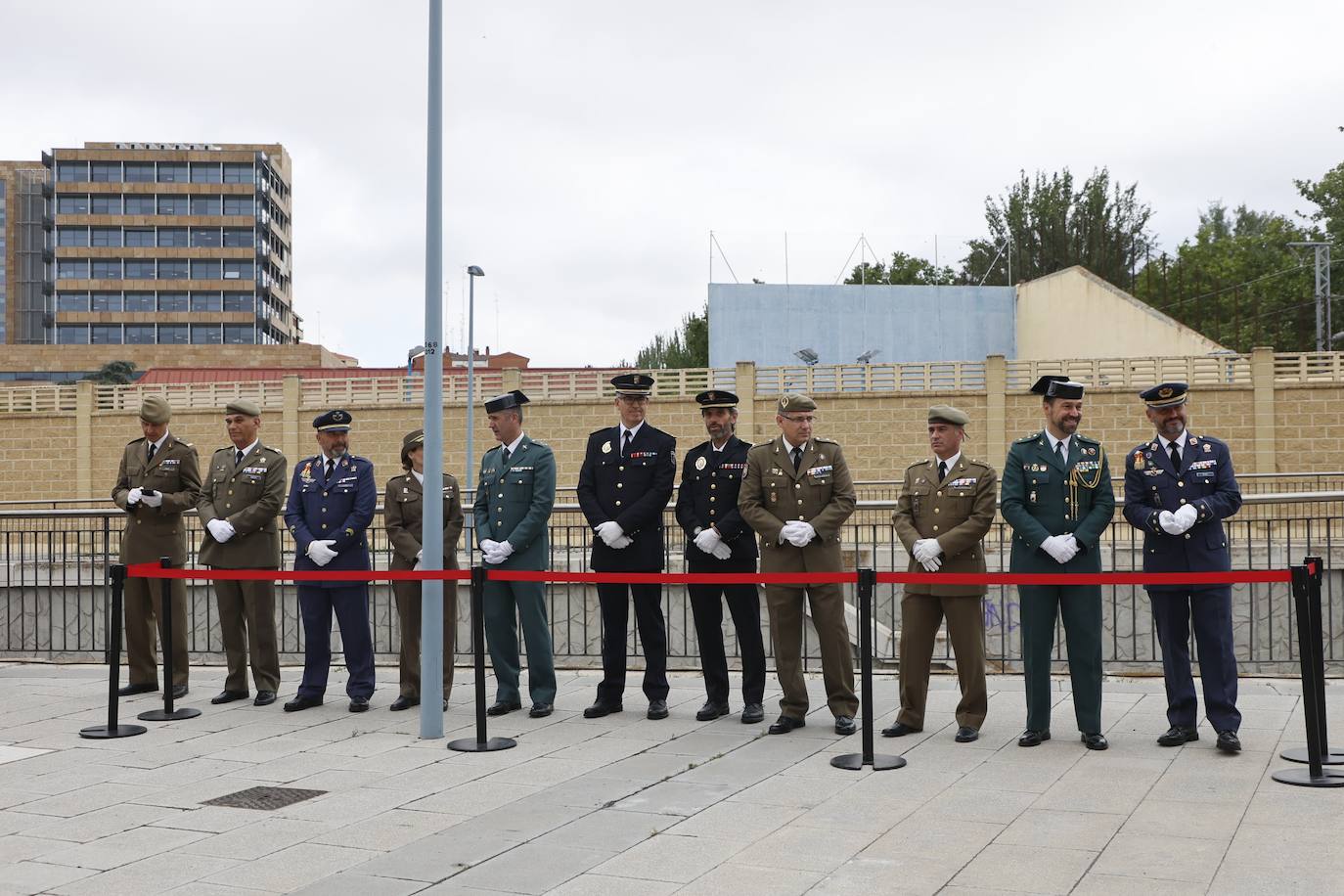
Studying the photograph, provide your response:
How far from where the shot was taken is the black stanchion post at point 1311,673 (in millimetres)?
6449

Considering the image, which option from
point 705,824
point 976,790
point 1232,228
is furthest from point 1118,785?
point 1232,228

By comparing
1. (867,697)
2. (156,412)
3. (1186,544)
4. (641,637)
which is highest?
(156,412)

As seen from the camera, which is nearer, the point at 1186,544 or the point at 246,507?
the point at 1186,544

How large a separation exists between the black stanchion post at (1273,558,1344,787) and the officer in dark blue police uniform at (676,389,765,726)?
322 centimetres

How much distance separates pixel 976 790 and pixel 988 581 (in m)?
1.56

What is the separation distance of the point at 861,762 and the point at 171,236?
99163 mm

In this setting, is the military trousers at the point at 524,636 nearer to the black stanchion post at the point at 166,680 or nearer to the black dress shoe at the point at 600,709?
the black dress shoe at the point at 600,709

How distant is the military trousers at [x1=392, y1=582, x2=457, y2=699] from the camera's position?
30.5ft

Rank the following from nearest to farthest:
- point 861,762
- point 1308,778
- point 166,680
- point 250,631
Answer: point 1308,778, point 861,762, point 166,680, point 250,631

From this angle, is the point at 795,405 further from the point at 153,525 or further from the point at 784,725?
the point at 153,525

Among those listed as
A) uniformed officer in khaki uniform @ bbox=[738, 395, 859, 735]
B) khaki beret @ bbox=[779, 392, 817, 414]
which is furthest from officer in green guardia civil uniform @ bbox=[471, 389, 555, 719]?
khaki beret @ bbox=[779, 392, 817, 414]

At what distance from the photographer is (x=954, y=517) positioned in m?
7.94

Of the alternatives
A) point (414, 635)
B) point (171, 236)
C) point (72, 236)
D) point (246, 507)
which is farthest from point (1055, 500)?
point (72, 236)

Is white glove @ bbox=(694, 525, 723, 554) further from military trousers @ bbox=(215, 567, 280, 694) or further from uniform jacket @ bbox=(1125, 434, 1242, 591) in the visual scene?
military trousers @ bbox=(215, 567, 280, 694)
